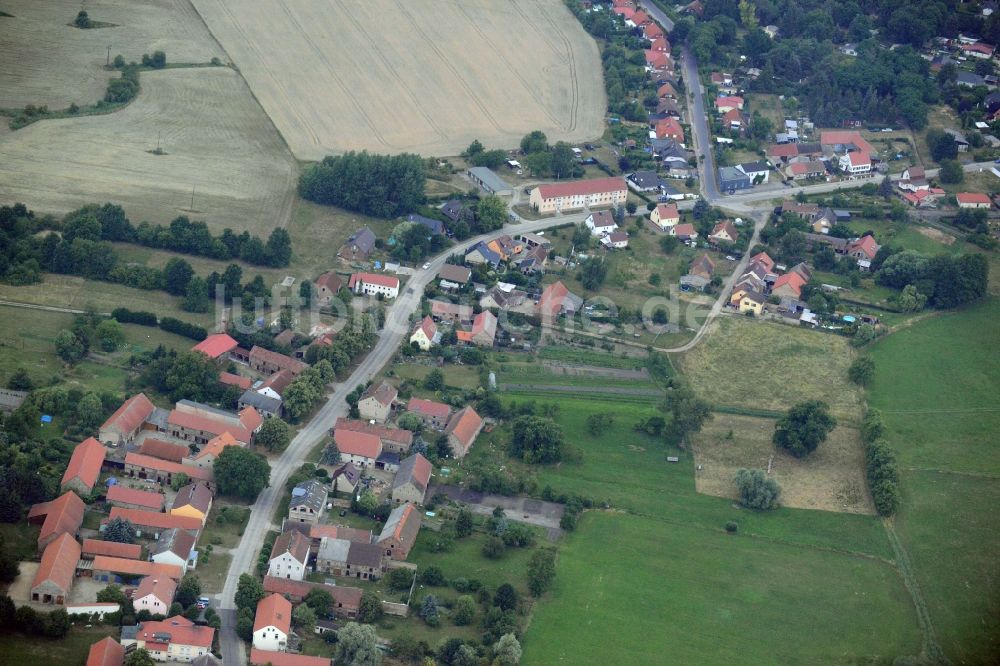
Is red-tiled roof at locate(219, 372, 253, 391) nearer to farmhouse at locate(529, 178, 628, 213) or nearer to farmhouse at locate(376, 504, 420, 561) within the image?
farmhouse at locate(376, 504, 420, 561)

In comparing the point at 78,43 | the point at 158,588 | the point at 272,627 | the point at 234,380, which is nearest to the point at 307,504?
the point at 272,627

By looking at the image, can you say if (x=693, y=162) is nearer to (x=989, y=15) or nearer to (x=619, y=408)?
(x=619, y=408)

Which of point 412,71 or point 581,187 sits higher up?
point 581,187

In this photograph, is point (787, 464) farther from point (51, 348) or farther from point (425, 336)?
point (51, 348)

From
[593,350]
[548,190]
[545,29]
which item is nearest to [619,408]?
[593,350]

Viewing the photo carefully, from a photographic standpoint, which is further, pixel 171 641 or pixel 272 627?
pixel 272 627
